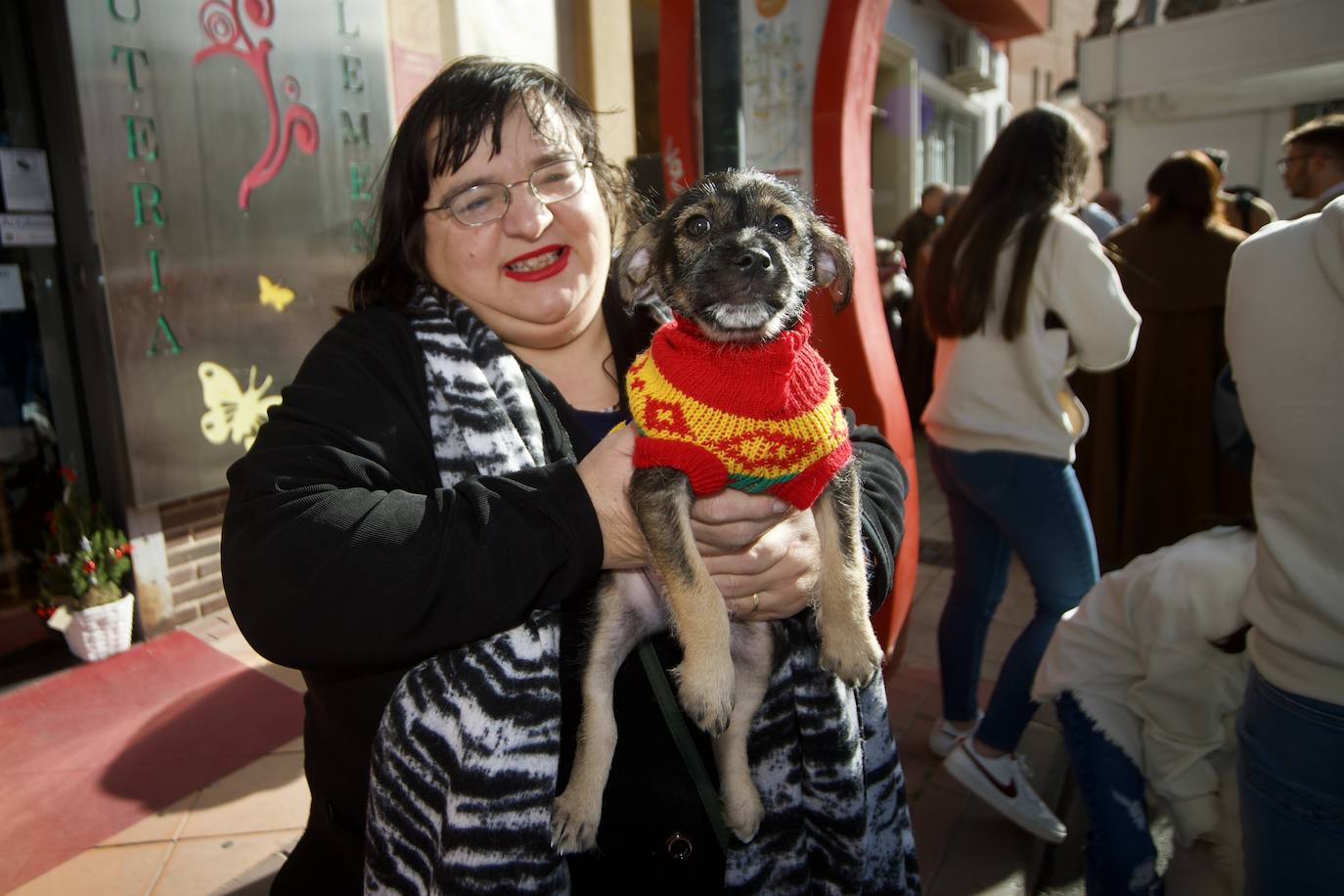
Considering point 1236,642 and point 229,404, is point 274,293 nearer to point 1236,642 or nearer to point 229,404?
point 229,404

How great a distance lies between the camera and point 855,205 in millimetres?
3662

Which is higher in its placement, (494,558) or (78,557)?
(494,558)

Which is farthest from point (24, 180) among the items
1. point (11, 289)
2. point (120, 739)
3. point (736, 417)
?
point (736, 417)

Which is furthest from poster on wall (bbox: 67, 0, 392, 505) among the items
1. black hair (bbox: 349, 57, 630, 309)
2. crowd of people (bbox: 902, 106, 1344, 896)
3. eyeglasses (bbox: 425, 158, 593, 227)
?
crowd of people (bbox: 902, 106, 1344, 896)

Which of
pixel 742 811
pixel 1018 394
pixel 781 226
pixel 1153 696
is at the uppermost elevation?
pixel 781 226

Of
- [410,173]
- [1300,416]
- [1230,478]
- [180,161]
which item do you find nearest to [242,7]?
[180,161]

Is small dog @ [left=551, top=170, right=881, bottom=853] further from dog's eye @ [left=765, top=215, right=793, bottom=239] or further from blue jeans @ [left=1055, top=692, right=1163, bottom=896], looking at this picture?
blue jeans @ [left=1055, top=692, right=1163, bottom=896]

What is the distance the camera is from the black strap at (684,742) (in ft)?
5.34

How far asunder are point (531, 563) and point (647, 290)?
927 millimetres

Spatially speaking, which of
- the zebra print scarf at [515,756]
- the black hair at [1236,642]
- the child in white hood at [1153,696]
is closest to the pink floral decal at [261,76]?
the zebra print scarf at [515,756]

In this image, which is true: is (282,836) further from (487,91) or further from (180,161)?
(180,161)

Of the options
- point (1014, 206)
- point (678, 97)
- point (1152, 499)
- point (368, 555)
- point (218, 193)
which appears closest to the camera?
point (368, 555)

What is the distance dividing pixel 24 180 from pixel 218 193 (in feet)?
2.72

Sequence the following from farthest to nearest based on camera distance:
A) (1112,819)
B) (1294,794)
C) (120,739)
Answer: (120,739), (1112,819), (1294,794)
